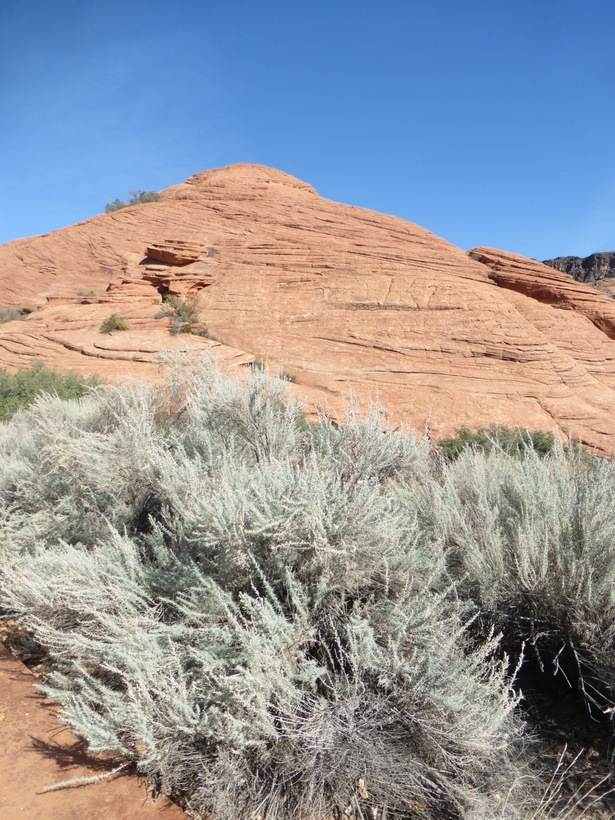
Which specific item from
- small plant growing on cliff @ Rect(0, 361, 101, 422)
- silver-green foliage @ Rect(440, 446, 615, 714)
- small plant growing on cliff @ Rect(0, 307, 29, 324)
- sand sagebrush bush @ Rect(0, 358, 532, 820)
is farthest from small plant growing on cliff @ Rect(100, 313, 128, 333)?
silver-green foliage @ Rect(440, 446, 615, 714)

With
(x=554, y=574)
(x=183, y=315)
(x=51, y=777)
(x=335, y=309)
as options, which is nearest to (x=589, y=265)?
(x=335, y=309)

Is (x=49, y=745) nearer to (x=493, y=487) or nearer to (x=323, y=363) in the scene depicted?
(x=493, y=487)

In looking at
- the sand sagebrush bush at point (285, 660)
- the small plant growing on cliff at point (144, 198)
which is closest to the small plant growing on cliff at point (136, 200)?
the small plant growing on cliff at point (144, 198)

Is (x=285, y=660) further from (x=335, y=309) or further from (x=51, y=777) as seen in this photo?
(x=335, y=309)

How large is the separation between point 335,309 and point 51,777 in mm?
16345

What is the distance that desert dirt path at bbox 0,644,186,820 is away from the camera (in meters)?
2.01

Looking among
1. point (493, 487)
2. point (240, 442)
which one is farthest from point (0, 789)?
point (493, 487)

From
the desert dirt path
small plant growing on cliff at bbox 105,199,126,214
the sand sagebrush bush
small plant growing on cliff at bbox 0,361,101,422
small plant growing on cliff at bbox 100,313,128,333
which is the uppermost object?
small plant growing on cliff at bbox 105,199,126,214

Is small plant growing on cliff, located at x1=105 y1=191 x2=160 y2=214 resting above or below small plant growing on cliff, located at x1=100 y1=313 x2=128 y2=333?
above

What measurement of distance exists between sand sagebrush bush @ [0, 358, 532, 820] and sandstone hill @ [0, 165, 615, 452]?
832 cm

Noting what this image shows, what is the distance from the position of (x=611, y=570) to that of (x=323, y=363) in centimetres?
1279

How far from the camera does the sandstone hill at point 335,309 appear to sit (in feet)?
45.9

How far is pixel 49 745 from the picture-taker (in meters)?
2.38

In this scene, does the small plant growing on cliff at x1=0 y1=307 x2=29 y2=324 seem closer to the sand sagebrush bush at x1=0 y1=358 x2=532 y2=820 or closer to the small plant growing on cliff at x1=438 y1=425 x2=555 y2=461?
the small plant growing on cliff at x1=438 y1=425 x2=555 y2=461
